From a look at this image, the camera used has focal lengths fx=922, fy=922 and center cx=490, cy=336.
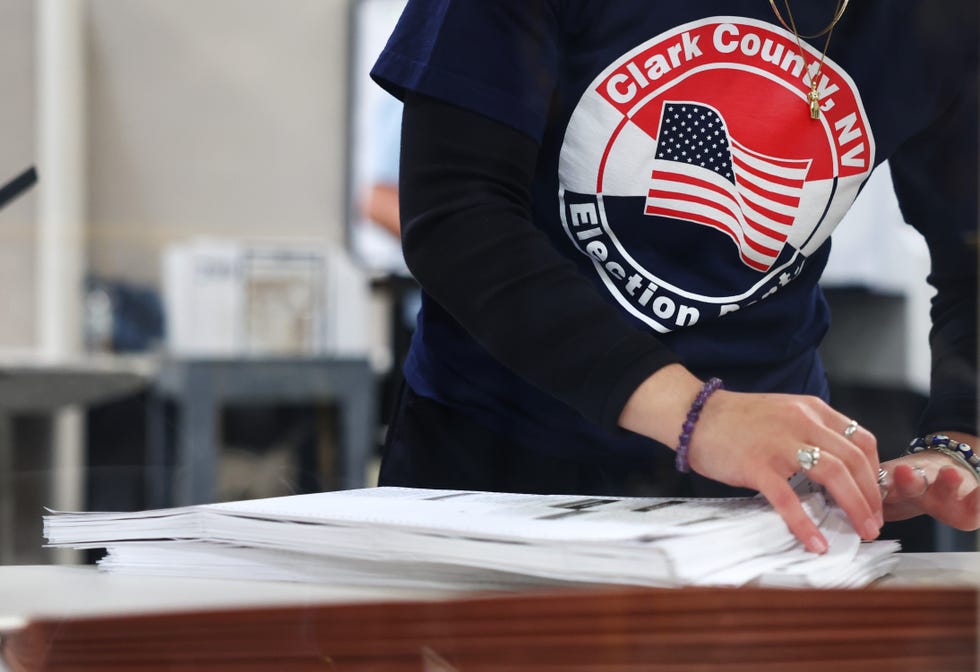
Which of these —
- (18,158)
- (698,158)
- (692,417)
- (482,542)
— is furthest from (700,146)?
(18,158)

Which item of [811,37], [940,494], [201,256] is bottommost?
[940,494]

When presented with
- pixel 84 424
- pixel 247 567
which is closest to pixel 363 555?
pixel 247 567

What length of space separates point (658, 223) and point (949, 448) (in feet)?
0.86

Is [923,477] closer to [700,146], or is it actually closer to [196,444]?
[700,146]

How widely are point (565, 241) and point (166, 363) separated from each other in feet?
0.93

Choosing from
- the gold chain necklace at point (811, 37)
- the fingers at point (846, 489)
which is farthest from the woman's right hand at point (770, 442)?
the gold chain necklace at point (811, 37)

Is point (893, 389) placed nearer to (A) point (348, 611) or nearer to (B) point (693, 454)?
(B) point (693, 454)

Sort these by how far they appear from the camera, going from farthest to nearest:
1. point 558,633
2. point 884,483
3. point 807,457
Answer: point 884,483, point 807,457, point 558,633

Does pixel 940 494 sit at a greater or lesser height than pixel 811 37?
lesser

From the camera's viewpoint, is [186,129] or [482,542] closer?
[482,542]

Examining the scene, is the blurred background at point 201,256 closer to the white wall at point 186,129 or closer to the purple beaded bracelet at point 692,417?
the white wall at point 186,129

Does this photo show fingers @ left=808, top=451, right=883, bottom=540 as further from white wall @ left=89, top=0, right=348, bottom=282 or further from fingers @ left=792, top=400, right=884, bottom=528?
white wall @ left=89, top=0, right=348, bottom=282

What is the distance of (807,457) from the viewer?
0.47 meters

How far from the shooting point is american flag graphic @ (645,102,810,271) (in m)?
0.61
